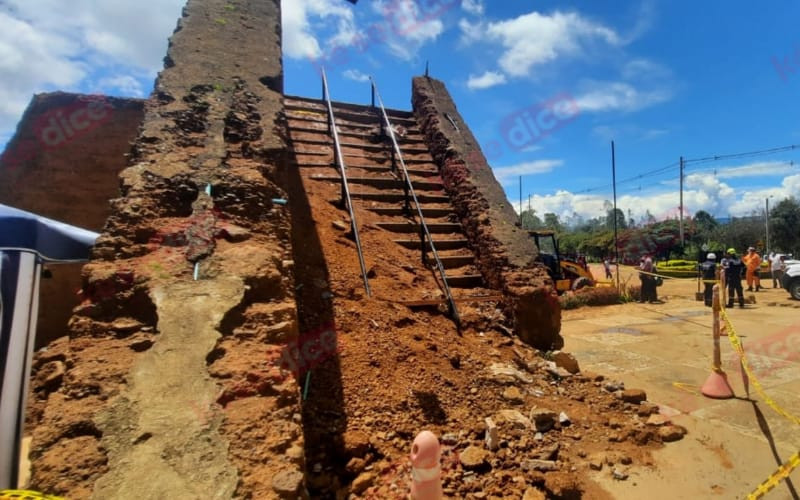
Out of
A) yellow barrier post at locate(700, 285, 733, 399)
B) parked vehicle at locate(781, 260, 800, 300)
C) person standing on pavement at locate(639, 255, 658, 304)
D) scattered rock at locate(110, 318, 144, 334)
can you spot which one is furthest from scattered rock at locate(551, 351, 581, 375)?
parked vehicle at locate(781, 260, 800, 300)

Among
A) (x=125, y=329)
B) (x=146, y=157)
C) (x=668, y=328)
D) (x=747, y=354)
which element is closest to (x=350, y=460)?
(x=125, y=329)

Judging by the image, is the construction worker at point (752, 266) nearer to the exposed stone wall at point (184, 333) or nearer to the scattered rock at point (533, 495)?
the scattered rock at point (533, 495)

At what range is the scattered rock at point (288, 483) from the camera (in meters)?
1.57

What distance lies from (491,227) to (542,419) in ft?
8.98

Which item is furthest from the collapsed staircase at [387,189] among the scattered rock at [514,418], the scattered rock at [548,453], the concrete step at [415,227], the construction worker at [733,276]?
the construction worker at [733,276]

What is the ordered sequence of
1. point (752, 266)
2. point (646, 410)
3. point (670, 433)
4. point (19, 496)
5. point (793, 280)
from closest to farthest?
point (19, 496) → point (670, 433) → point (646, 410) → point (793, 280) → point (752, 266)

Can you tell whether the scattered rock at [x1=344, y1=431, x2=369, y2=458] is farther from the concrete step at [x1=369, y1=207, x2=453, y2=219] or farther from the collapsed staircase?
the concrete step at [x1=369, y1=207, x2=453, y2=219]

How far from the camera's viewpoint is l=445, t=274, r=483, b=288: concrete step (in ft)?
16.2

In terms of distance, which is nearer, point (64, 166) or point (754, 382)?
point (754, 382)

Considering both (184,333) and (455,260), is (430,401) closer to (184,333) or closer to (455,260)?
(184,333)

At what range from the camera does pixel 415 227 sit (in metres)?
5.68

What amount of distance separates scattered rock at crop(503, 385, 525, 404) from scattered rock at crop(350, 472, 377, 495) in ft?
4.46

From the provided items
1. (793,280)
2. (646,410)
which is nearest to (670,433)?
(646,410)

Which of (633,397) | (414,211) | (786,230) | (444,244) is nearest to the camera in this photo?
(633,397)
